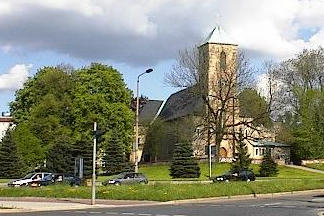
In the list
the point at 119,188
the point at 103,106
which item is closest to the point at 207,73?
the point at 103,106

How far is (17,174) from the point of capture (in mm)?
66812

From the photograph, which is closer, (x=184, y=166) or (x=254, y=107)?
(x=184, y=166)

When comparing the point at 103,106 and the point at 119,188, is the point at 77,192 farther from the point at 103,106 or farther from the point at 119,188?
the point at 103,106

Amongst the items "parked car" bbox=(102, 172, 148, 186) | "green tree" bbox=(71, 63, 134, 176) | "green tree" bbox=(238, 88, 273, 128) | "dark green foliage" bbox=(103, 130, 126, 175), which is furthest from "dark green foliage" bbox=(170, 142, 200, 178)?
"green tree" bbox=(238, 88, 273, 128)

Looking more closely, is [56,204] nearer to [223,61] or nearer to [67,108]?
[67,108]

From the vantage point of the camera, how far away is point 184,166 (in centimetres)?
6328

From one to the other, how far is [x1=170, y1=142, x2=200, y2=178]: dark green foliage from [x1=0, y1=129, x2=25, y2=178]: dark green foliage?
17.0m

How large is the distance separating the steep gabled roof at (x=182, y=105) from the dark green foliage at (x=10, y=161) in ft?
77.7

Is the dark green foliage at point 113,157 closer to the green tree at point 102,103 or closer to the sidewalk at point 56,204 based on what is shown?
the green tree at point 102,103

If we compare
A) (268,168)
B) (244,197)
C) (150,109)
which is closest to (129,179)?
(244,197)

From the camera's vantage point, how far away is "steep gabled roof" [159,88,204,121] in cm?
8088

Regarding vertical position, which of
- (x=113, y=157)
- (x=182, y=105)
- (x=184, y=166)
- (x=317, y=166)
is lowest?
(x=184, y=166)

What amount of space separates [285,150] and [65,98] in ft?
116

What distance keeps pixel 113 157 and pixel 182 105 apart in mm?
30837
